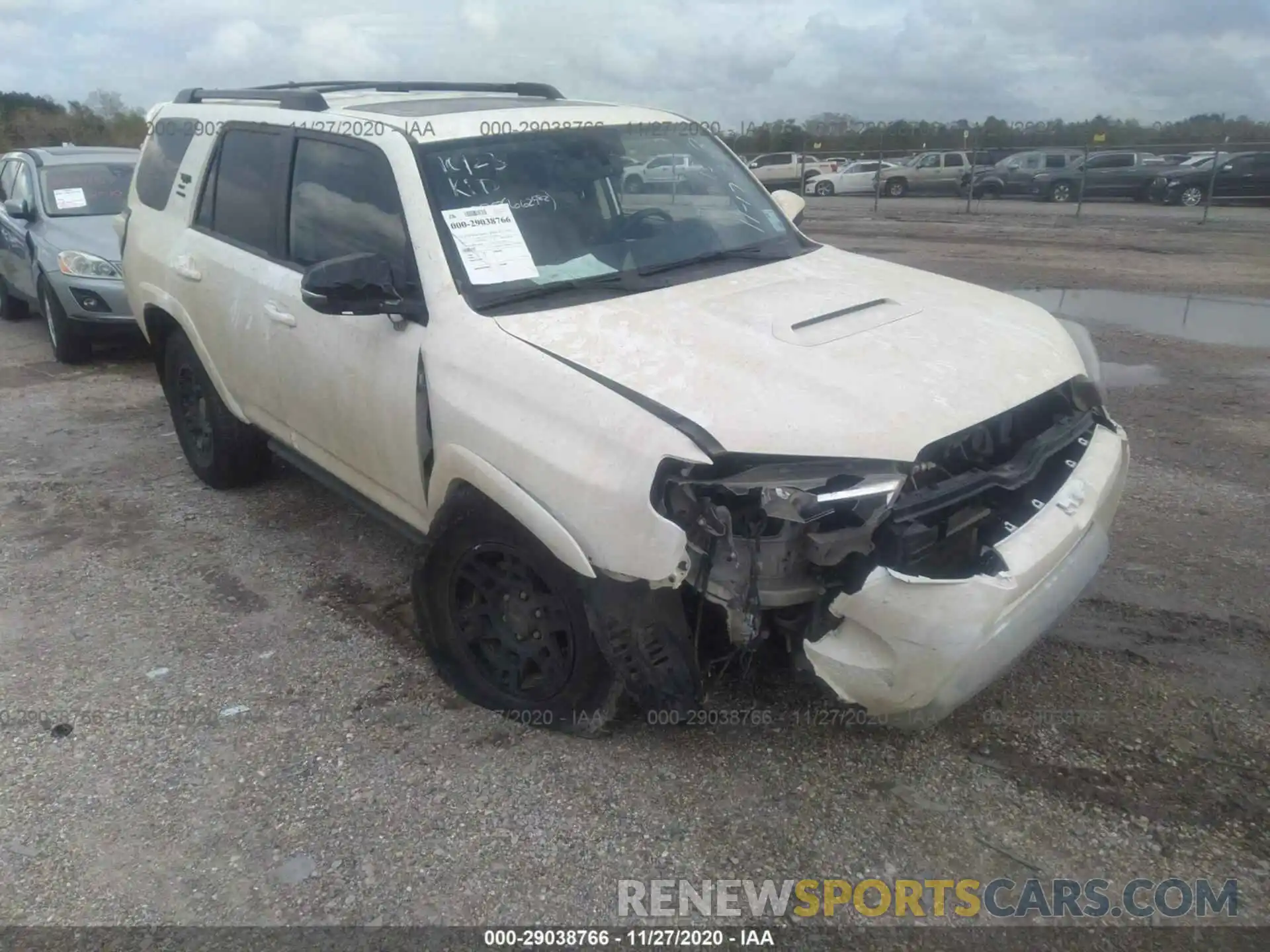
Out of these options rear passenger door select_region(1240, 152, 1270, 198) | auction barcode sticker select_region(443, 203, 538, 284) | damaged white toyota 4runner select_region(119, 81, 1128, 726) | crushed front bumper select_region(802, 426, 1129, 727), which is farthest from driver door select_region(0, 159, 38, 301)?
rear passenger door select_region(1240, 152, 1270, 198)

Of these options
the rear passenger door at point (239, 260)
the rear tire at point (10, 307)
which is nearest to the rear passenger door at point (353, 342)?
the rear passenger door at point (239, 260)

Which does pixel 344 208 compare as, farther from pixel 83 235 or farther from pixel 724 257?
pixel 83 235

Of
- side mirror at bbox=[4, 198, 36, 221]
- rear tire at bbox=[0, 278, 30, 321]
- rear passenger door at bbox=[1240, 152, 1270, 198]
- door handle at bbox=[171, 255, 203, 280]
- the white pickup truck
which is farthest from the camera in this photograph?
the white pickup truck

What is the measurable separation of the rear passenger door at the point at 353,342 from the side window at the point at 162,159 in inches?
54.7

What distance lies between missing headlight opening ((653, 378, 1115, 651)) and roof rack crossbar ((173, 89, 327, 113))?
8.55 feet

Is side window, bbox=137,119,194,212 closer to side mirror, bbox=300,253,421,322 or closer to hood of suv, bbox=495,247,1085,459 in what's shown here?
side mirror, bbox=300,253,421,322

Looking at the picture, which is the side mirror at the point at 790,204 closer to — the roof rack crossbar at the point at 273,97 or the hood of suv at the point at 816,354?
the hood of suv at the point at 816,354

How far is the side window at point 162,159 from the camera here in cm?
516

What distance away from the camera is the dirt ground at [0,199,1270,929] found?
2689 millimetres

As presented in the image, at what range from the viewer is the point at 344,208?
380cm

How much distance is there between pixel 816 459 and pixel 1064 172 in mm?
25928

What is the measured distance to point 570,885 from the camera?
2658 millimetres

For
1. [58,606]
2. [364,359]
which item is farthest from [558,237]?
[58,606]

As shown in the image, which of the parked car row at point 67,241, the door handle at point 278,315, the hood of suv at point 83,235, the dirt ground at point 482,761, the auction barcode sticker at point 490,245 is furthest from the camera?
the hood of suv at point 83,235
